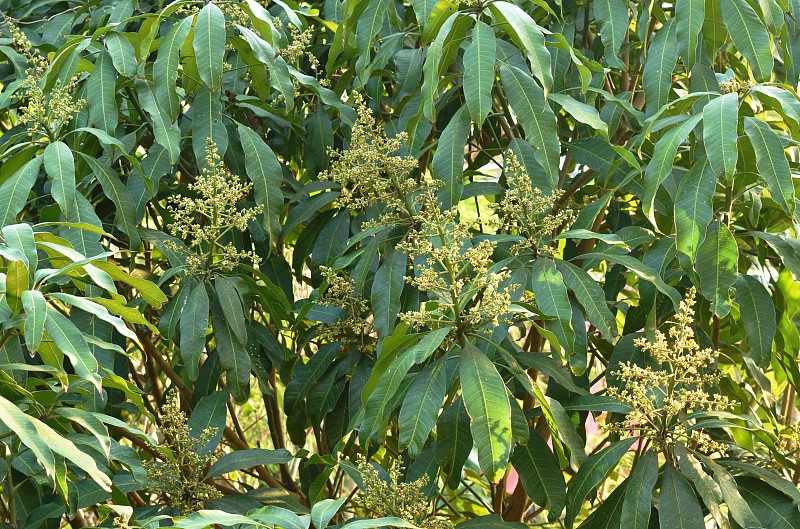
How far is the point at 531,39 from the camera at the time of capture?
4.71ft

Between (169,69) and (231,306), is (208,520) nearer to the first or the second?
(231,306)

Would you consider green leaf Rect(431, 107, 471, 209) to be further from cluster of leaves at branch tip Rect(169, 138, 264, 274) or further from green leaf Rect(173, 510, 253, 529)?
green leaf Rect(173, 510, 253, 529)

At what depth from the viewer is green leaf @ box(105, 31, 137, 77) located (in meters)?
1.68

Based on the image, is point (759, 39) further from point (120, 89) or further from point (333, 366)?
point (120, 89)

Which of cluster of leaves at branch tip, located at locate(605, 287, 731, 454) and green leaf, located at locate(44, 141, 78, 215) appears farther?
green leaf, located at locate(44, 141, 78, 215)

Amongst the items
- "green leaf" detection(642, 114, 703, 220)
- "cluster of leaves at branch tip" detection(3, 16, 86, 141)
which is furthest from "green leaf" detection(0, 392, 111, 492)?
"green leaf" detection(642, 114, 703, 220)

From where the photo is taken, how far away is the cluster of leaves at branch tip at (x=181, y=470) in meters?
1.58

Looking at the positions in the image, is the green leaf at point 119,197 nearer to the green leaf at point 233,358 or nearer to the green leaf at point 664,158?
the green leaf at point 233,358

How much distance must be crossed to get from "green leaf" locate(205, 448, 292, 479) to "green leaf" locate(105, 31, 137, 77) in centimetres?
70

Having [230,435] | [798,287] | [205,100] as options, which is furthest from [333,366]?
[798,287]

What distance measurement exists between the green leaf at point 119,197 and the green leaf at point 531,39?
75 cm

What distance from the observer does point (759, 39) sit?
155 cm

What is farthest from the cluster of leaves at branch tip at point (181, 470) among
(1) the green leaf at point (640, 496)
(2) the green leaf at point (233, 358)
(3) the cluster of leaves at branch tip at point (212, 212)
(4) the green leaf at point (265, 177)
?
(1) the green leaf at point (640, 496)

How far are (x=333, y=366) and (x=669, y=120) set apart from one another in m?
0.78
